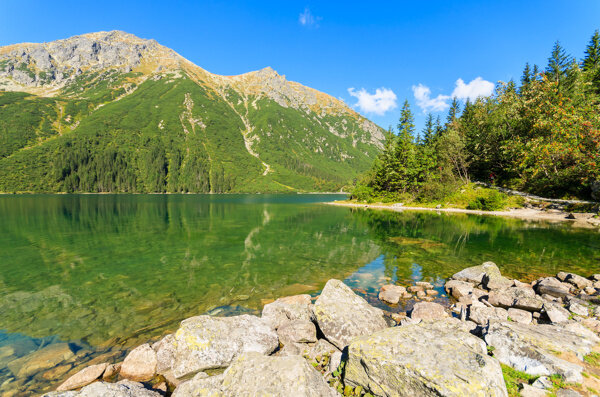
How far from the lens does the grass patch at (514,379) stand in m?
5.73

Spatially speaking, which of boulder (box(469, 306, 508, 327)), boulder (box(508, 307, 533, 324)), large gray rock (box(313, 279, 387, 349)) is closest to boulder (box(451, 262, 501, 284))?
boulder (box(508, 307, 533, 324))

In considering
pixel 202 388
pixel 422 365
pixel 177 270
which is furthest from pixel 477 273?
pixel 177 270

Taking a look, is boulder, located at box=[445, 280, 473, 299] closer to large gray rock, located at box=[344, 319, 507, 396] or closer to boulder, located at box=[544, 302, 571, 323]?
boulder, located at box=[544, 302, 571, 323]

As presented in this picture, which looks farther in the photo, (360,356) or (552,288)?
(552,288)

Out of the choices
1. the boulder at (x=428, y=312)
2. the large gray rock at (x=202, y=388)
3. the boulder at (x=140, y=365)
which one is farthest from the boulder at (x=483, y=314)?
the boulder at (x=140, y=365)

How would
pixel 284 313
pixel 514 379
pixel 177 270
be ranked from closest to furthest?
pixel 514 379 < pixel 284 313 < pixel 177 270

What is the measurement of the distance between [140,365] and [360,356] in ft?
24.2

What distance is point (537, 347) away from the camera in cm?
700

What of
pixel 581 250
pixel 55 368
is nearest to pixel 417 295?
pixel 55 368

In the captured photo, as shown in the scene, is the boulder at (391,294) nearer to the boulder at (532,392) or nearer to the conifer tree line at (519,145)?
the boulder at (532,392)

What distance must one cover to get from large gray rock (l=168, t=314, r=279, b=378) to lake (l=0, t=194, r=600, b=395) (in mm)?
3232

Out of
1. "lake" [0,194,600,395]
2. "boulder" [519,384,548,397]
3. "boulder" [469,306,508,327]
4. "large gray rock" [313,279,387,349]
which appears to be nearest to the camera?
"boulder" [519,384,548,397]

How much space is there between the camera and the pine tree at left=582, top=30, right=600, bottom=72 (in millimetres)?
77875

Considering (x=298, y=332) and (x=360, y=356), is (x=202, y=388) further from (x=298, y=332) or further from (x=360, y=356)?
(x=298, y=332)
